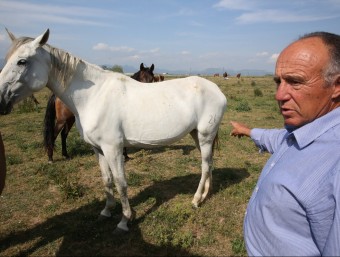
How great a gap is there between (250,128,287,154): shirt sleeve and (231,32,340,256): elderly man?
75cm

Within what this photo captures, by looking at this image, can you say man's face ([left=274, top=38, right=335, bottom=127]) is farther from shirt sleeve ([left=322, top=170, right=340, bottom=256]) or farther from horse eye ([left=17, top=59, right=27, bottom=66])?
horse eye ([left=17, top=59, right=27, bottom=66])

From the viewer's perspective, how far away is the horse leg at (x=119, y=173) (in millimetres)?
3822

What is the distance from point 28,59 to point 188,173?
4338mm

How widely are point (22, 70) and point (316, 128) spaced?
10.5 ft

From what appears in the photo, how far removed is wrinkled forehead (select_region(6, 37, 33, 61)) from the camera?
3.10 meters

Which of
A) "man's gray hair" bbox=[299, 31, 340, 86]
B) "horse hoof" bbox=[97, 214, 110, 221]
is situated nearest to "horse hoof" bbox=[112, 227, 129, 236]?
"horse hoof" bbox=[97, 214, 110, 221]

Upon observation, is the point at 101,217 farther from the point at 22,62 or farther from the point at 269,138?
the point at 269,138

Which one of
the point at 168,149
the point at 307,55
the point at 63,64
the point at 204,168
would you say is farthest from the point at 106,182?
the point at 307,55

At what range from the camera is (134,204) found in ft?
16.1

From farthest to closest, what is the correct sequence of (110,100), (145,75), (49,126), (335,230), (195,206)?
(145,75)
(49,126)
(195,206)
(110,100)
(335,230)

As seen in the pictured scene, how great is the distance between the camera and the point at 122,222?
4.11 m

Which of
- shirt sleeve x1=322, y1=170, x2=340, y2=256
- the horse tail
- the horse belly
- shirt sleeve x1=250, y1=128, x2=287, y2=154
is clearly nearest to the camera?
shirt sleeve x1=322, y1=170, x2=340, y2=256

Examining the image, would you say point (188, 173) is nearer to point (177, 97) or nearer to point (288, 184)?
point (177, 97)

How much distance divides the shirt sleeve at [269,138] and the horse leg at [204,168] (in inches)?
86.4
